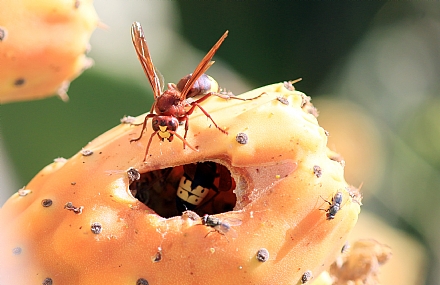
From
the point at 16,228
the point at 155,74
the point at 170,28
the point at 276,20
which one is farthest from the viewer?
the point at 276,20

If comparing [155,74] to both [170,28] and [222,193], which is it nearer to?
[222,193]

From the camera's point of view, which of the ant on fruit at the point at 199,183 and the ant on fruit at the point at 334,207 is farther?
the ant on fruit at the point at 199,183

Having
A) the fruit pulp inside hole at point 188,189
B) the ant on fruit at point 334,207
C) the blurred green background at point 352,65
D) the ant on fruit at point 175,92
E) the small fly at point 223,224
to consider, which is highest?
the ant on fruit at point 334,207

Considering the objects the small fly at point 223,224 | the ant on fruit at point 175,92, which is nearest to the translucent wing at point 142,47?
the ant on fruit at point 175,92

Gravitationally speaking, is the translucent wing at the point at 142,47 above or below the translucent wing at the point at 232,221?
above

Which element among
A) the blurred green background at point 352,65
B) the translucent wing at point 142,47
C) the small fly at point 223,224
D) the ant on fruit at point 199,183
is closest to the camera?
the small fly at point 223,224

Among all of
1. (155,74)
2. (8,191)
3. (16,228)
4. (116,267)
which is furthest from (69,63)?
(116,267)

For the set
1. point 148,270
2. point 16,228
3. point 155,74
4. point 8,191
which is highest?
point 155,74

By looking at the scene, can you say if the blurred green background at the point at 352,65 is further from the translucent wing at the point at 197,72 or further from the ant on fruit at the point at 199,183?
the ant on fruit at the point at 199,183
